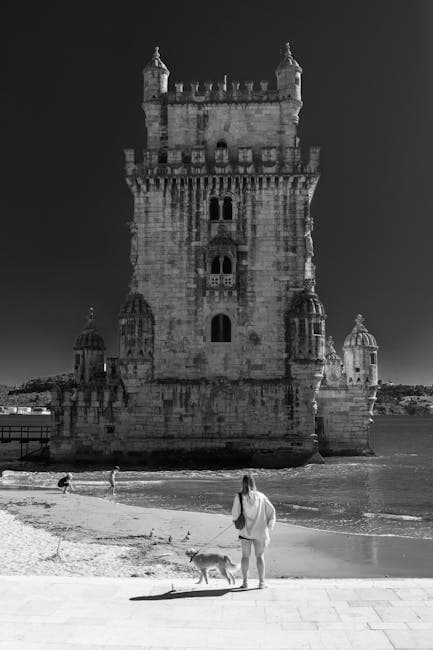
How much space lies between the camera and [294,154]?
43312 millimetres

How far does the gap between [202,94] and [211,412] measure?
67.2 ft

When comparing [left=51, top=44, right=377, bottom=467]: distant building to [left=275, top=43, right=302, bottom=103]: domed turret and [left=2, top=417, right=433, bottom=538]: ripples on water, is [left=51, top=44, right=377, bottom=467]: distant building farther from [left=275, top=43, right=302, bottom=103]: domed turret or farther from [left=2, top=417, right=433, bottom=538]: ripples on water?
[left=2, top=417, right=433, bottom=538]: ripples on water

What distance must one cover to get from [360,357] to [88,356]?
18847mm

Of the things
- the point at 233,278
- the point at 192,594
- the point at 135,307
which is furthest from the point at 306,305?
the point at 192,594

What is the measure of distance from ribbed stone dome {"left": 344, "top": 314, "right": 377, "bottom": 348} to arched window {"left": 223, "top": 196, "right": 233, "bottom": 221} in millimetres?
12801

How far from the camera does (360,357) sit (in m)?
48.1

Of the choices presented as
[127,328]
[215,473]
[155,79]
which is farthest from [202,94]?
[215,473]

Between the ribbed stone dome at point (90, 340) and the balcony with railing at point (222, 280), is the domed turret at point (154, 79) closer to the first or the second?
the balcony with railing at point (222, 280)

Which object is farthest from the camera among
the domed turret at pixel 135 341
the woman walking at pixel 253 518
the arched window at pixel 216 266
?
the arched window at pixel 216 266

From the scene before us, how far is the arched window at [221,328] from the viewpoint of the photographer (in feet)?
139

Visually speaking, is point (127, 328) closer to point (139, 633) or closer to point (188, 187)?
point (188, 187)

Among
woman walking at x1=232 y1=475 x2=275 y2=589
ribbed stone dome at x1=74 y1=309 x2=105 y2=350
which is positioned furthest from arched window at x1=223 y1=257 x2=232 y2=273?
woman walking at x1=232 y1=475 x2=275 y2=589

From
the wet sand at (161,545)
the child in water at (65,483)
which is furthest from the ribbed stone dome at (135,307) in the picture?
the wet sand at (161,545)

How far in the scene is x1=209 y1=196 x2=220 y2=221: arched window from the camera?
43031 millimetres
